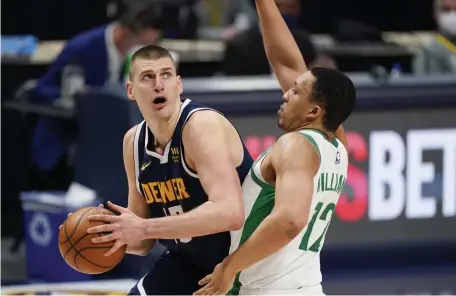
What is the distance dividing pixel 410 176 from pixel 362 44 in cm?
389

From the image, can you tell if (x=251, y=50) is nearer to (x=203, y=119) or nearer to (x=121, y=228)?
(x=203, y=119)

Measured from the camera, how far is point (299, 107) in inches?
187

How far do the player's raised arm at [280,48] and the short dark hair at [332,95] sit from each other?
554mm

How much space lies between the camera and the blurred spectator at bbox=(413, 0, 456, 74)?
9305 mm

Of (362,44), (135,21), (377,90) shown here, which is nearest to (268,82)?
(377,90)

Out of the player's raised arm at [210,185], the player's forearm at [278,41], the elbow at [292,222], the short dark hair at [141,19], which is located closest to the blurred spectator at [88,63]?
the short dark hair at [141,19]

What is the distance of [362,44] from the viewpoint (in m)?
11.4

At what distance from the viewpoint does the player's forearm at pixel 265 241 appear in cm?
441

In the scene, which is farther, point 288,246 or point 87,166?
point 87,166

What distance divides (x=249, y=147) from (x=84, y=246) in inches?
114

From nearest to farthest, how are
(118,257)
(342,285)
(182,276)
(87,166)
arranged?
→ 1. (118,257)
2. (182,276)
3. (342,285)
4. (87,166)

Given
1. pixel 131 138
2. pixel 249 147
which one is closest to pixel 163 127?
pixel 131 138

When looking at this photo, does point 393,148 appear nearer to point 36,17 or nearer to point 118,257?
point 118,257

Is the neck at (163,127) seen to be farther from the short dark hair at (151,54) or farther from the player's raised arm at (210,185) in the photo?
the short dark hair at (151,54)
